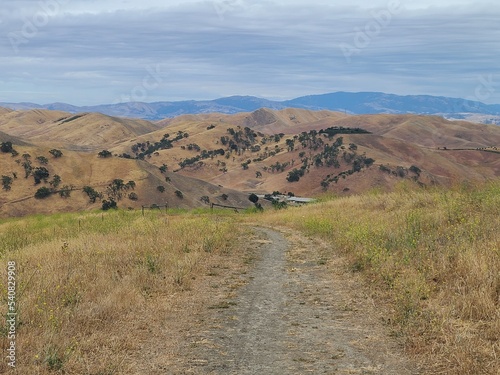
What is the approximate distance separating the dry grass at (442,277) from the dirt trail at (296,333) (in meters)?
0.47

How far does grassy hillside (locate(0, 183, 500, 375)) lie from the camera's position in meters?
6.36

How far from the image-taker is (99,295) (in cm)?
909

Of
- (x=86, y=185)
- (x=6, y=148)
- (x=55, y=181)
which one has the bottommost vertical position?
(x=86, y=185)

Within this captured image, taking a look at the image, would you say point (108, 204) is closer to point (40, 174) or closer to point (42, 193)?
point (42, 193)

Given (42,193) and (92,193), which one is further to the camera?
(92,193)

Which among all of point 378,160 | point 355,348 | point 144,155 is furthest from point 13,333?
point 144,155

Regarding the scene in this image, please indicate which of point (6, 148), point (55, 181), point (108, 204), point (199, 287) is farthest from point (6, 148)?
point (199, 287)

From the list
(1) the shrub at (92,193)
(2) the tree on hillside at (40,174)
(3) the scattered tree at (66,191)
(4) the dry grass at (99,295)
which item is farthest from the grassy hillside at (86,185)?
(4) the dry grass at (99,295)

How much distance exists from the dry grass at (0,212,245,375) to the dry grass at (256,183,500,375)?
13.0 feet

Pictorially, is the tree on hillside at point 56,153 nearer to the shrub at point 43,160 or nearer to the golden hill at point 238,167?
the golden hill at point 238,167

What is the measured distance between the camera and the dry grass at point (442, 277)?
6.34 m

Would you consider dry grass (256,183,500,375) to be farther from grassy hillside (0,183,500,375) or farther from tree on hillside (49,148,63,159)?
tree on hillside (49,148,63,159)

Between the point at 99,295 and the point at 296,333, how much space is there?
400 centimetres

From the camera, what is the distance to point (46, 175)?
246 ft
